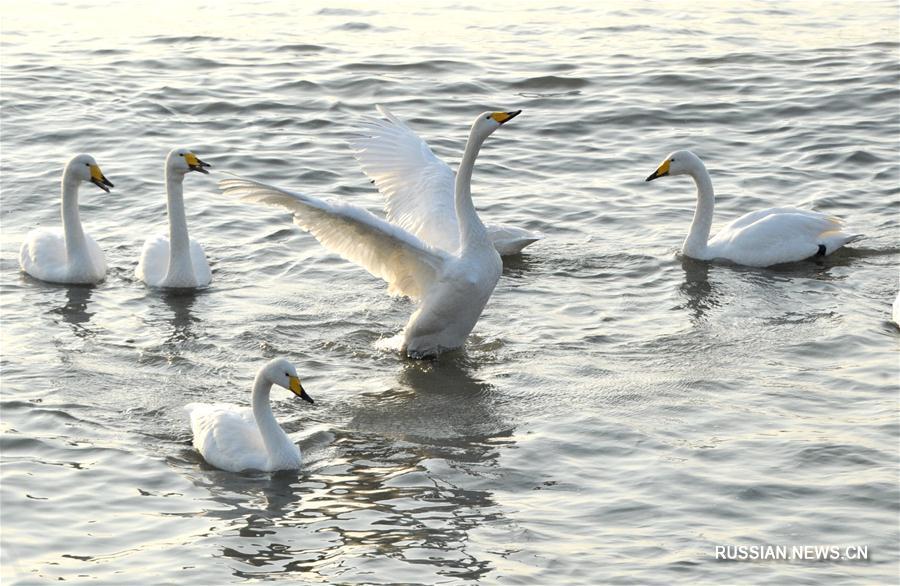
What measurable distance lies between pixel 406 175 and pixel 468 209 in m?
1.83

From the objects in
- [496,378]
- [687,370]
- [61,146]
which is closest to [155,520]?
[496,378]

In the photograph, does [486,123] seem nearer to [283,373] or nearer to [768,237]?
[283,373]

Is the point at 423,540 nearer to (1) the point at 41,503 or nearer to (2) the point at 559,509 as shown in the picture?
(2) the point at 559,509

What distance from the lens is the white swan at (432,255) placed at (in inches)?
387

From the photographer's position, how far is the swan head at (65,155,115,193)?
39.5ft

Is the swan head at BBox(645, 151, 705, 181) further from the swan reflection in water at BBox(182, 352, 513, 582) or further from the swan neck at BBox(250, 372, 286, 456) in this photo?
the swan neck at BBox(250, 372, 286, 456)

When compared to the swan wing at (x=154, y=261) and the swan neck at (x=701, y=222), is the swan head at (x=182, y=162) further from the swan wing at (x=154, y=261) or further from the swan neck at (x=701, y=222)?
the swan neck at (x=701, y=222)

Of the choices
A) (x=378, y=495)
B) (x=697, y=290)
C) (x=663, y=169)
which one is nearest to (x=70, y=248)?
(x=378, y=495)

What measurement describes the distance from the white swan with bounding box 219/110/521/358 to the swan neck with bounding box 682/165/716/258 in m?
2.87

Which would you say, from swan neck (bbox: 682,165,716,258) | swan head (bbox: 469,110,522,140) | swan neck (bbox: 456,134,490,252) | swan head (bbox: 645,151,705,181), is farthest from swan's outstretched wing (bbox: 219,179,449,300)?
swan head (bbox: 645,151,705,181)

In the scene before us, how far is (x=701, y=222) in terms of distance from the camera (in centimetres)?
1252

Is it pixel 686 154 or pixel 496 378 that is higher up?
pixel 686 154

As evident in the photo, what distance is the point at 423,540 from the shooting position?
24.5ft

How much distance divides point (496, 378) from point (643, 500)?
88.6 inches
